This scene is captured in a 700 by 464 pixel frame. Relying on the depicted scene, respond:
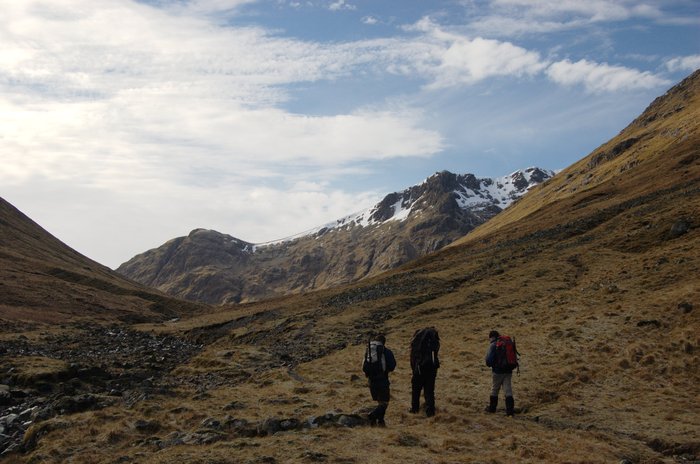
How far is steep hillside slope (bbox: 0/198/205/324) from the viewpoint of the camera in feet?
242

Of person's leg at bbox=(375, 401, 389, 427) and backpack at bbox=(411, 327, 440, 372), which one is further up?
backpack at bbox=(411, 327, 440, 372)

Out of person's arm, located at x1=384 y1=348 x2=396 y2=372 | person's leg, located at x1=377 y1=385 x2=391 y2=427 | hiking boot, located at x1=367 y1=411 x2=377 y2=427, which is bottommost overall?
hiking boot, located at x1=367 y1=411 x2=377 y2=427

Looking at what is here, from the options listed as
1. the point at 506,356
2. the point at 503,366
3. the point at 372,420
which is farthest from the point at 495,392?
the point at 372,420

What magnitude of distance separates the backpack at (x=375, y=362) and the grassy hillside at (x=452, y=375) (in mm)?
1612

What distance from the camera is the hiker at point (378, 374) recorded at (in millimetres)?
17797

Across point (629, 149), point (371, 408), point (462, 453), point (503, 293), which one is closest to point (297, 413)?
point (371, 408)

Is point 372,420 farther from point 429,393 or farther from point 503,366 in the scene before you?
point 503,366

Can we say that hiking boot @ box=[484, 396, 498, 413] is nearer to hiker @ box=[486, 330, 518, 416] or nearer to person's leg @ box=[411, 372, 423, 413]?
hiker @ box=[486, 330, 518, 416]

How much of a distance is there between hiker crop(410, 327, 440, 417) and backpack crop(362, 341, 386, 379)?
1.55 meters

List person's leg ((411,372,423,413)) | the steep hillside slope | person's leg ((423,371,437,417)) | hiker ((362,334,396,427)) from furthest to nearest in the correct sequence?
1. the steep hillside slope
2. person's leg ((411,372,423,413))
3. person's leg ((423,371,437,417))
4. hiker ((362,334,396,427))

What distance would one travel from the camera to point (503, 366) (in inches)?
769

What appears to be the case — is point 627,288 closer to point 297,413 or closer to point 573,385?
point 573,385

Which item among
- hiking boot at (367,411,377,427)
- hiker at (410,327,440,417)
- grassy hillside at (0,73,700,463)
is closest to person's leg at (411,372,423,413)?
hiker at (410,327,440,417)

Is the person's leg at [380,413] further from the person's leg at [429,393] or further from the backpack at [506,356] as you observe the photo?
the backpack at [506,356]
